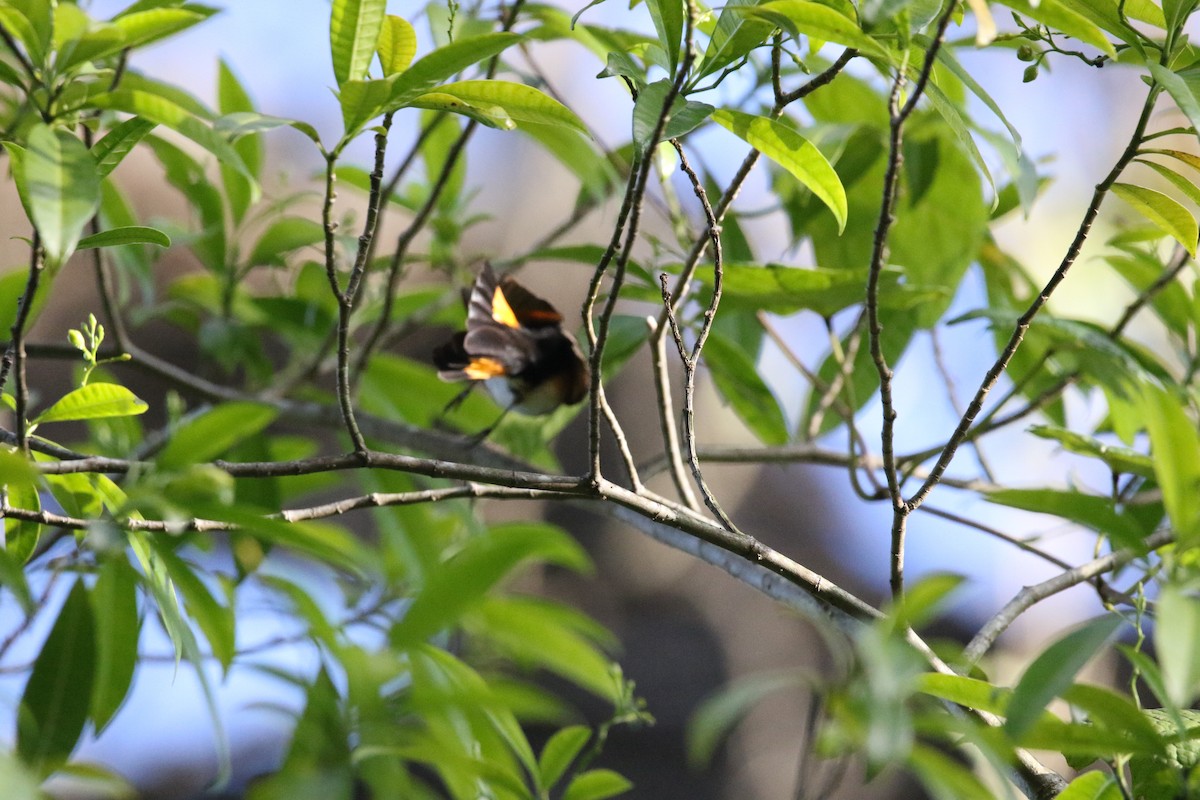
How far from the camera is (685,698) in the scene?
2.00m

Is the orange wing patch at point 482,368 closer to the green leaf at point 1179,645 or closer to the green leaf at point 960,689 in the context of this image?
the green leaf at point 960,689

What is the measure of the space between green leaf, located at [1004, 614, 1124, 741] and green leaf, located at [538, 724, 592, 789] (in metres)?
0.36

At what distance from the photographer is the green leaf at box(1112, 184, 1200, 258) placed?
0.67 metres

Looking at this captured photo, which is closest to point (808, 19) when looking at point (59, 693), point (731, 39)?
point (731, 39)

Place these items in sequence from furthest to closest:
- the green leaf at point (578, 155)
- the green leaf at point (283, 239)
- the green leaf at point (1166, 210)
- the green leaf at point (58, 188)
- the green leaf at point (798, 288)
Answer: the green leaf at point (283, 239) < the green leaf at point (578, 155) < the green leaf at point (798, 288) < the green leaf at point (1166, 210) < the green leaf at point (58, 188)

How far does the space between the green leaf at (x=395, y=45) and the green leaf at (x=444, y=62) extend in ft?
0.14

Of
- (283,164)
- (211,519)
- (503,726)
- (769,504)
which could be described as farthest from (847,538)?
(211,519)

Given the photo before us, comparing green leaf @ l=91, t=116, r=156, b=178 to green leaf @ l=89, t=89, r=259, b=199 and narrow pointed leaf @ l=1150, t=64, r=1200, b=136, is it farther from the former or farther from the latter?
narrow pointed leaf @ l=1150, t=64, r=1200, b=136

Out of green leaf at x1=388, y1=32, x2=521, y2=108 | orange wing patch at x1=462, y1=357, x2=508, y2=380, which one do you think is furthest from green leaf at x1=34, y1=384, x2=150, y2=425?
orange wing patch at x1=462, y1=357, x2=508, y2=380

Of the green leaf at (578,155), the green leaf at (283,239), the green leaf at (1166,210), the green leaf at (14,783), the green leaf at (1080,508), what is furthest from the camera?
the green leaf at (283,239)

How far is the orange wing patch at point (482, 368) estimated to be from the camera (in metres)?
0.93

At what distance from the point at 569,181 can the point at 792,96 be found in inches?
73.3

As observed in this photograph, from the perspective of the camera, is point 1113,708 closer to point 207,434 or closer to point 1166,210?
point 1166,210

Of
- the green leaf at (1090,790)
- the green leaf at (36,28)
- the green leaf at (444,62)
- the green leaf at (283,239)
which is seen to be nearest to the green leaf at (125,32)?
the green leaf at (36,28)
